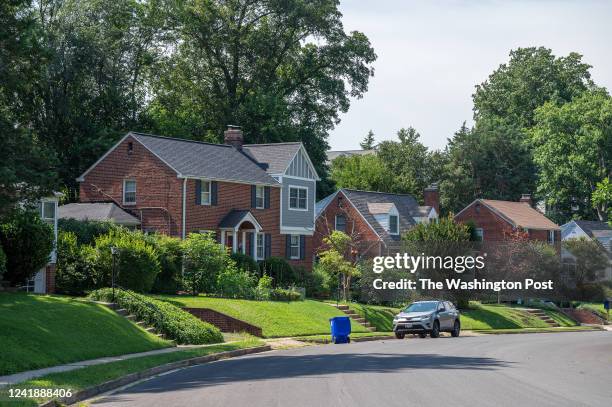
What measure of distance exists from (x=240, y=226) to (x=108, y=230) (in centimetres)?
1244

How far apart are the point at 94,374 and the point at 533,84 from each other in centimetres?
8784

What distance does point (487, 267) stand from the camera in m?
64.7

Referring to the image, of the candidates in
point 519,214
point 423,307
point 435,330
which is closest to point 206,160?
point 423,307

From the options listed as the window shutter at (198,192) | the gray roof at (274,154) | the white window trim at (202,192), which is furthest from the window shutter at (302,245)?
the window shutter at (198,192)

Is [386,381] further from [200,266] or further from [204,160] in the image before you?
[204,160]

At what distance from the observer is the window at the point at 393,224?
67500 millimetres

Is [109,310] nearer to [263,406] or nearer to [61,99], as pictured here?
[263,406]

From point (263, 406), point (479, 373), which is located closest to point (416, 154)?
point (479, 373)

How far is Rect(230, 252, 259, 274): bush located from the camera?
1886 inches

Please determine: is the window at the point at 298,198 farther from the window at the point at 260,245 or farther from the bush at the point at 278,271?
the bush at the point at 278,271

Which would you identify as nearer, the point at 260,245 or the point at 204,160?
the point at 204,160

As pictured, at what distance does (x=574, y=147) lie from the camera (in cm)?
8725

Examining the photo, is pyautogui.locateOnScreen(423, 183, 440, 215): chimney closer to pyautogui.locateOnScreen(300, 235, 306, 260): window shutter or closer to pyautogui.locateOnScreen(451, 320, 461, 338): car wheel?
pyautogui.locateOnScreen(300, 235, 306, 260): window shutter

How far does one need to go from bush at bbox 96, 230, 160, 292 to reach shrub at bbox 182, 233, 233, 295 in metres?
4.24
